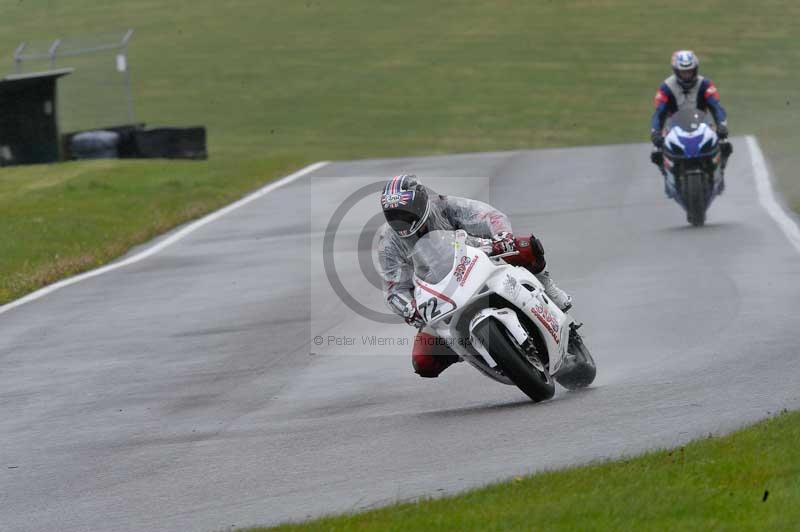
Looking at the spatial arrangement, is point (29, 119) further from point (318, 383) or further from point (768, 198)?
point (318, 383)

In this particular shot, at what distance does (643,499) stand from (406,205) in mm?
3053

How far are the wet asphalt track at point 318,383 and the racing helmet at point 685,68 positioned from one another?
1789 mm

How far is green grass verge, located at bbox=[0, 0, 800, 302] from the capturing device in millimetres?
27312

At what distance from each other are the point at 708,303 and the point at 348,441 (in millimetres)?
5107

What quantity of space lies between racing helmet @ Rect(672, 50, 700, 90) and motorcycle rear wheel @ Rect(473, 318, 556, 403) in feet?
32.9

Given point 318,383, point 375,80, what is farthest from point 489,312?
point 375,80

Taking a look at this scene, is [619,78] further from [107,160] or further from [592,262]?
[592,262]

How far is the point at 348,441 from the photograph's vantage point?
884cm

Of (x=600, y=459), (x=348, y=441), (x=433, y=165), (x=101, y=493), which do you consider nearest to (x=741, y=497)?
(x=600, y=459)

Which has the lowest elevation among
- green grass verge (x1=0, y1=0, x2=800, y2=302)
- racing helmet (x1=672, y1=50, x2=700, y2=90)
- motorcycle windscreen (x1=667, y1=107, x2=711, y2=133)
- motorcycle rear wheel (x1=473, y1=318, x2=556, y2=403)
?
green grass verge (x1=0, y1=0, x2=800, y2=302)

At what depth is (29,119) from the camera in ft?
103

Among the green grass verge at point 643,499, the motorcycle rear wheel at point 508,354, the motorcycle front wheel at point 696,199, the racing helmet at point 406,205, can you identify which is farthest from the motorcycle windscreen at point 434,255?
the motorcycle front wheel at point 696,199

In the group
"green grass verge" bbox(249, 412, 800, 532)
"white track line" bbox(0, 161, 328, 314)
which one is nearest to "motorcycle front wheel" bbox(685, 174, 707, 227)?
"white track line" bbox(0, 161, 328, 314)

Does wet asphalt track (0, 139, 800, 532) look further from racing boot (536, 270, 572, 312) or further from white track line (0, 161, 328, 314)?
racing boot (536, 270, 572, 312)
